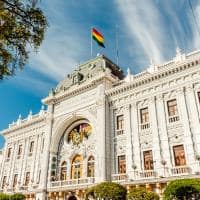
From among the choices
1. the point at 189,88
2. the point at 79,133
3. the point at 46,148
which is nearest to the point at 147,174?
the point at 189,88

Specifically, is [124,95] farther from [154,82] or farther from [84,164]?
[84,164]

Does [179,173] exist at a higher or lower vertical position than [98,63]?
lower

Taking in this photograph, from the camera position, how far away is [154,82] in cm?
2175

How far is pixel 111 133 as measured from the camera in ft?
76.8

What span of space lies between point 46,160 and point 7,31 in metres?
21.0

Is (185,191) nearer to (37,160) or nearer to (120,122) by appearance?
(120,122)

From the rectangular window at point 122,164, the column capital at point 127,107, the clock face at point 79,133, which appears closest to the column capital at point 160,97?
the column capital at point 127,107

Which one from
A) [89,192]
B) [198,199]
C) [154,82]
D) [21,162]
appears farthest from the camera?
[21,162]

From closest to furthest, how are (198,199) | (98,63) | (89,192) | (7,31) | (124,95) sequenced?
(7,31)
(198,199)
(89,192)
(124,95)
(98,63)

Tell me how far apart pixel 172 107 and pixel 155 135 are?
2.70 meters

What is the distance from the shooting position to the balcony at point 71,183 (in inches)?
883

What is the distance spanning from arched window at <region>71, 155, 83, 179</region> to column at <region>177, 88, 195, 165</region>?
36.4ft

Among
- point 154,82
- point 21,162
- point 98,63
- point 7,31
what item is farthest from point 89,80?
point 7,31

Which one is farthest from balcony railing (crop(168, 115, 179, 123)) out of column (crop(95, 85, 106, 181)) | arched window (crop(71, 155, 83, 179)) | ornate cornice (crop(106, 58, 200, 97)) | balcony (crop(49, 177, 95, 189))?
arched window (crop(71, 155, 83, 179))
